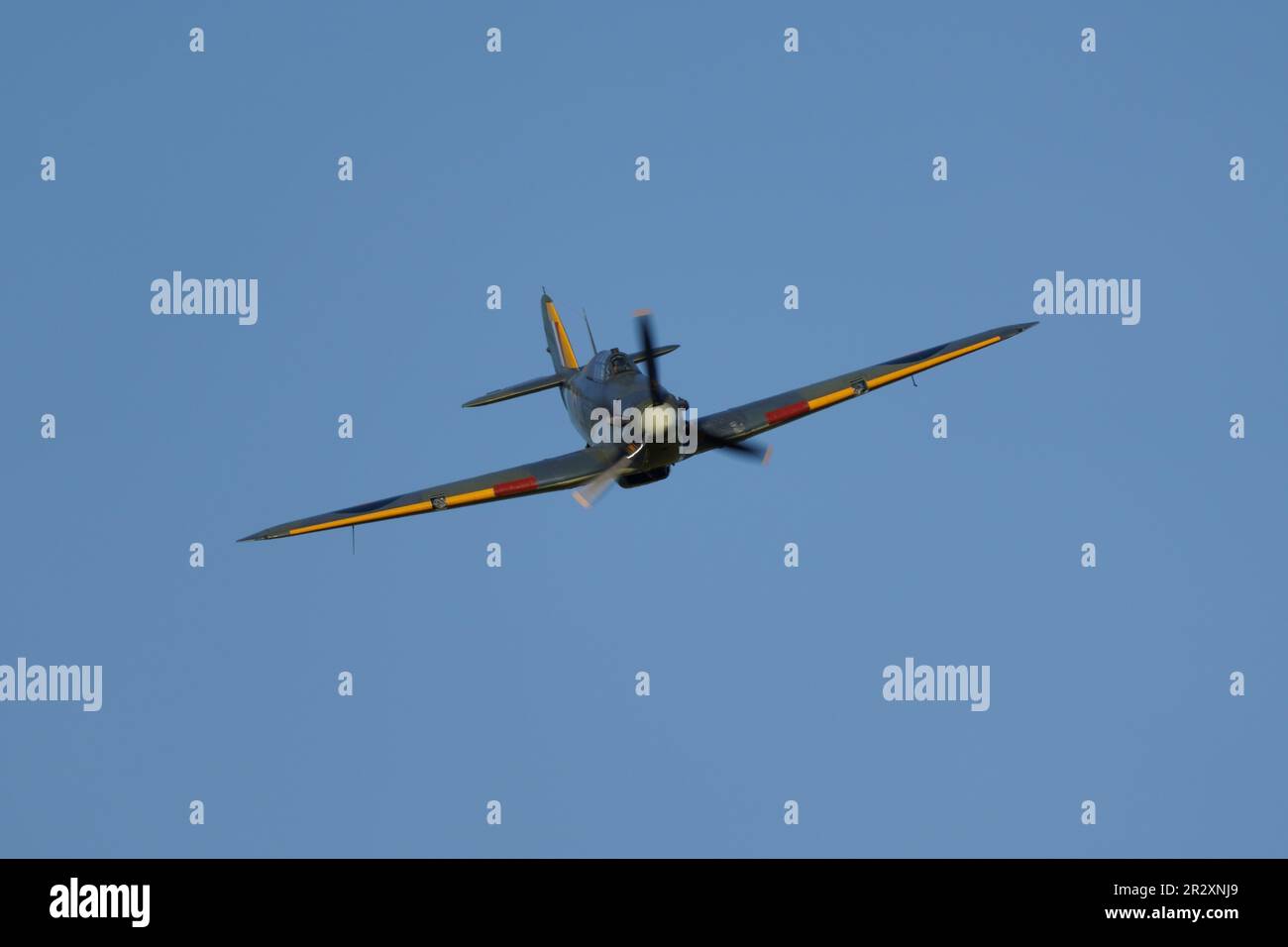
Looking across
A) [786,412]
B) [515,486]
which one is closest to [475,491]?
[515,486]

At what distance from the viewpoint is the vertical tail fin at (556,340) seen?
51.9 meters

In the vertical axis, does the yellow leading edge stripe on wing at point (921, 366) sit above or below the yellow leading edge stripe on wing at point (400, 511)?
above

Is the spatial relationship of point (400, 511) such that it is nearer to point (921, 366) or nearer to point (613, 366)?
point (613, 366)

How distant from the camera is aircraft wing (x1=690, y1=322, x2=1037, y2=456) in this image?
43.4 meters

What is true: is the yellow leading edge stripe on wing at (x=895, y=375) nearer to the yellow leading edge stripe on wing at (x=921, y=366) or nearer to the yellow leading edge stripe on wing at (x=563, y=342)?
the yellow leading edge stripe on wing at (x=921, y=366)

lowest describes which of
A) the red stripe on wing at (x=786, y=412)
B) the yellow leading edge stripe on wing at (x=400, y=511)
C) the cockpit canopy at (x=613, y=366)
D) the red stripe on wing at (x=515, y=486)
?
the yellow leading edge stripe on wing at (x=400, y=511)

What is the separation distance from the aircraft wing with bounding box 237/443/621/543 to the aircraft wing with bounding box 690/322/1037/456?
250cm

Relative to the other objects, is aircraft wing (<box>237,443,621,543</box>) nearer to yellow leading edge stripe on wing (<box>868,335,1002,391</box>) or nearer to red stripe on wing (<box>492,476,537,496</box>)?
red stripe on wing (<box>492,476,537,496</box>)

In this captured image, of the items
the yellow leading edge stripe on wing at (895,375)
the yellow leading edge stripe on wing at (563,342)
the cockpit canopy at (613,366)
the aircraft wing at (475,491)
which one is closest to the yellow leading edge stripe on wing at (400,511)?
the aircraft wing at (475,491)

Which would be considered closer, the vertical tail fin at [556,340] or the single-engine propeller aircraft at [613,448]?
the single-engine propeller aircraft at [613,448]

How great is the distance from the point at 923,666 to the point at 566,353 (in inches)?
529

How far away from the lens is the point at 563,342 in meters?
52.6

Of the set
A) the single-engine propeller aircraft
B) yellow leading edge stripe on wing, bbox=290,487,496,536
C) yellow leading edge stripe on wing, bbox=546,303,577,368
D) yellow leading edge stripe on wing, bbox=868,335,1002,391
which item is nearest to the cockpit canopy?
the single-engine propeller aircraft
